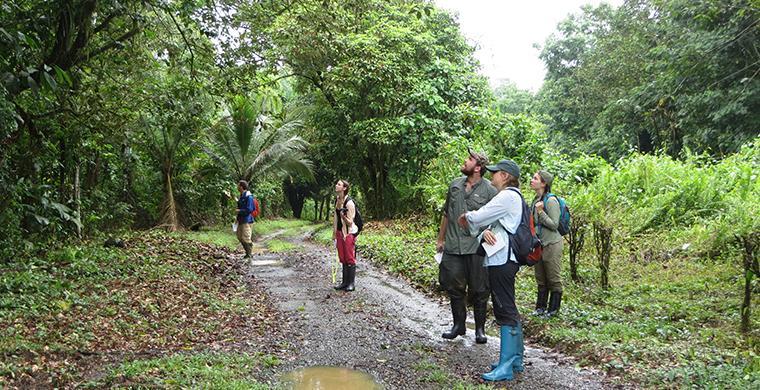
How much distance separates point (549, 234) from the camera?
6.61 metres

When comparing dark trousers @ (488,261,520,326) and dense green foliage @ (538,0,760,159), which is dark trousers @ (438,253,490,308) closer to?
dark trousers @ (488,261,520,326)

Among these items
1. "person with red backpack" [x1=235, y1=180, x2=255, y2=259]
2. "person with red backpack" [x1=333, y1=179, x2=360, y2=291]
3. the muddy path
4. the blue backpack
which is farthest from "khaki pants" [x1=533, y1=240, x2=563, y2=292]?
"person with red backpack" [x1=235, y1=180, x2=255, y2=259]

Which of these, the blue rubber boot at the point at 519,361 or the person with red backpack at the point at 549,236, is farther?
the person with red backpack at the point at 549,236

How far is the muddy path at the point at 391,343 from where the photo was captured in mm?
4801

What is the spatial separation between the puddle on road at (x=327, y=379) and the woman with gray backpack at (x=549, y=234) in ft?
9.24

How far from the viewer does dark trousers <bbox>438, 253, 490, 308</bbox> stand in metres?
5.73

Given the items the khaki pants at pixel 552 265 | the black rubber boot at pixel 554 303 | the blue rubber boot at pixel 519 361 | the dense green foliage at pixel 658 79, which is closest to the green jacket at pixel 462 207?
the blue rubber boot at pixel 519 361

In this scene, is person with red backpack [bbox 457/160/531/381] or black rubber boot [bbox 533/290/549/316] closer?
person with red backpack [bbox 457/160/531/381]

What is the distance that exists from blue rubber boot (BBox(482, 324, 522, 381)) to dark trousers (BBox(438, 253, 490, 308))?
1044 millimetres

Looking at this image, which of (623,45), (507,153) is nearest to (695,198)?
(507,153)

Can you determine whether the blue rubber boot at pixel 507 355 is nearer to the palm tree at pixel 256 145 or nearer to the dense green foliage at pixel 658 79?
the dense green foliage at pixel 658 79

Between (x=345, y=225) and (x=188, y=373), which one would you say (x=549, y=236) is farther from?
(x=188, y=373)

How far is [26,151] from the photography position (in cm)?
947

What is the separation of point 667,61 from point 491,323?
1696cm
